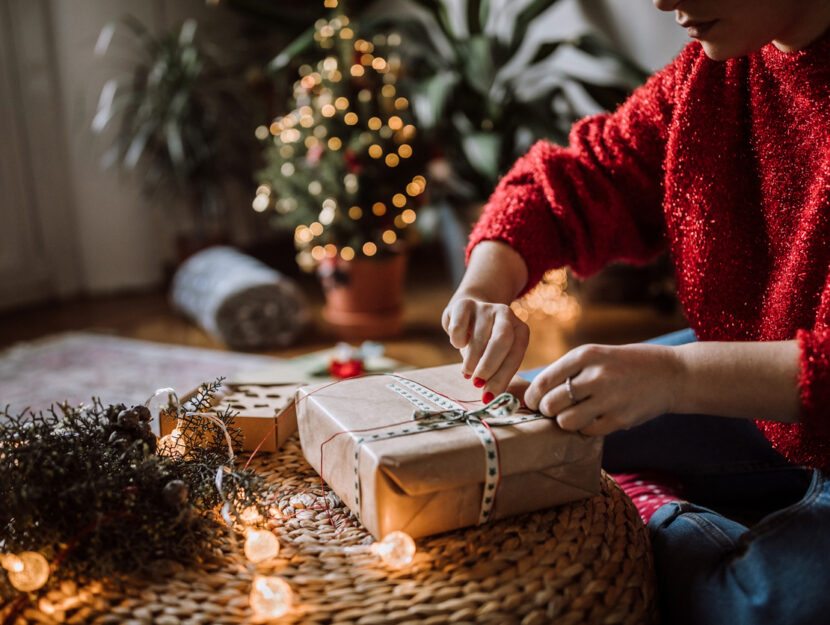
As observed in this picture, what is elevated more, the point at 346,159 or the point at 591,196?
the point at 346,159

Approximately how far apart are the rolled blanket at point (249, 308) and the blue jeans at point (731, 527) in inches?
59.9

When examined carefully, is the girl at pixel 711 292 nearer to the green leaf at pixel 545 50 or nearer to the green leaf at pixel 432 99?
the green leaf at pixel 432 99

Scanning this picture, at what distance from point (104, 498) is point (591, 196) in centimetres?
64

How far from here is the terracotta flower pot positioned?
2.30m

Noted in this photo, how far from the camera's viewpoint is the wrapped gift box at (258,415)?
33.2 inches

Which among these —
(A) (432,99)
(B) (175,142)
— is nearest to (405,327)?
(A) (432,99)

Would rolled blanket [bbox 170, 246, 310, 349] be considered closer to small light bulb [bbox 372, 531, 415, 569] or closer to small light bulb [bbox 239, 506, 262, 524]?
small light bulb [bbox 239, 506, 262, 524]

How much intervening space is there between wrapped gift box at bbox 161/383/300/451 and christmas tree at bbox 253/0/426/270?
1.34 metres

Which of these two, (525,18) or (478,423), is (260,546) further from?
(525,18)

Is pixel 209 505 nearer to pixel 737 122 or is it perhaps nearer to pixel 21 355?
pixel 737 122

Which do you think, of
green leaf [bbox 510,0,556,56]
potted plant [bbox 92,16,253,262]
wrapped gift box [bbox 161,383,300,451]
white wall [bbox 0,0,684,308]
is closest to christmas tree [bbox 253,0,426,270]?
green leaf [bbox 510,0,556,56]

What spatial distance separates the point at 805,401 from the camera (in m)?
0.58

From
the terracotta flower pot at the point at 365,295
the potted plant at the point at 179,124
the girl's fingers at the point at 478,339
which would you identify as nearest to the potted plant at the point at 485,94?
the terracotta flower pot at the point at 365,295

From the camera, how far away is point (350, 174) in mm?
2201
